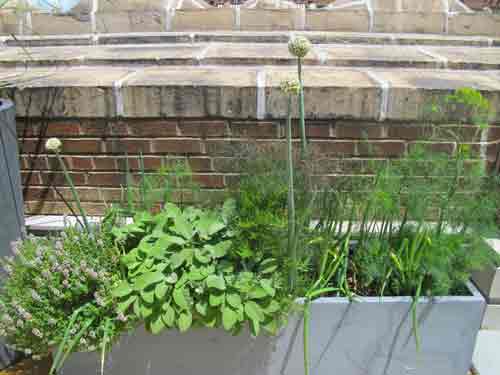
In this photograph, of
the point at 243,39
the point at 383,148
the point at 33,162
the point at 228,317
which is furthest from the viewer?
the point at 243,39

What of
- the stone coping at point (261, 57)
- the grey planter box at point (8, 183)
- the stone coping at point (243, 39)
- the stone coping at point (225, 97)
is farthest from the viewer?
the stone coping at point (243, 39)

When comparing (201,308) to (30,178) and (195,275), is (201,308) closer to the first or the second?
(195,275)

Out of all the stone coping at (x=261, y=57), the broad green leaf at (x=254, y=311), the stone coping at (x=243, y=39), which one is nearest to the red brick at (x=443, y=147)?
the stone coping at (x=261, y=57)

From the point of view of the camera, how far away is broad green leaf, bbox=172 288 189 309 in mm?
1509

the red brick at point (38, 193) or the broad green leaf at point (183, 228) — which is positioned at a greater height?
the broad green leaf at point (183, 228)

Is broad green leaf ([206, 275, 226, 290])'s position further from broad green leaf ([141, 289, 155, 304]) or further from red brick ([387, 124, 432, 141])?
red brick ([387, 124, 432, 141])

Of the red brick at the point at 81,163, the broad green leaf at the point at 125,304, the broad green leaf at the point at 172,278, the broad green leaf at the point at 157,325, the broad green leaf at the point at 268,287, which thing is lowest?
the broad green leaf at the point at 157,325

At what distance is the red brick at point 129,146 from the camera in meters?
2.21

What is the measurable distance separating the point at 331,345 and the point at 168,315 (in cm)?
70

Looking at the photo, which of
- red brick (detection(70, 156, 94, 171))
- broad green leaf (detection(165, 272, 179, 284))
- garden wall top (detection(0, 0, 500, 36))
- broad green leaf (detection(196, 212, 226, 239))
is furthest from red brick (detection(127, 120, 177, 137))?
garden wall top (detection(0, 0, 500, 36))

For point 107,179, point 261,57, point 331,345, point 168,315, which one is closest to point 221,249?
point 168,315

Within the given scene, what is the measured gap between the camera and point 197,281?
158cm

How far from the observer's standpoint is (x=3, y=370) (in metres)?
1.99

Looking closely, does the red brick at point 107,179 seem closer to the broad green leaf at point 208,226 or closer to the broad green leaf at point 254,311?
the broad green leaf at point 208,226
